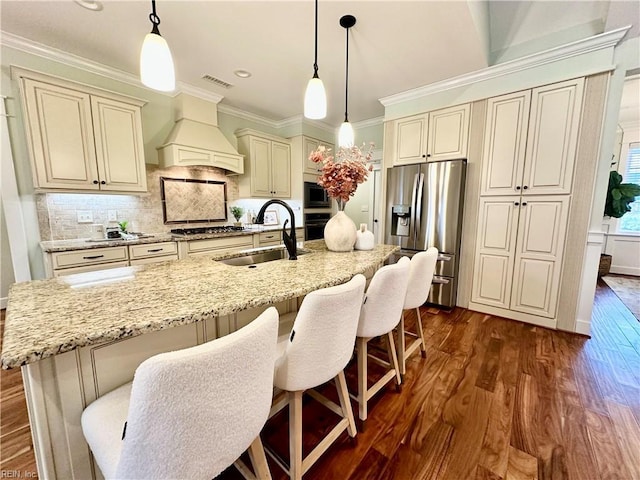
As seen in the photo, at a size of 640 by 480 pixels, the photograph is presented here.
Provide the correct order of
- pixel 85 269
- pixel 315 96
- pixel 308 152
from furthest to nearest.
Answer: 1. pixel 308 152
2. pixel 85 269
3. pixel 315 96

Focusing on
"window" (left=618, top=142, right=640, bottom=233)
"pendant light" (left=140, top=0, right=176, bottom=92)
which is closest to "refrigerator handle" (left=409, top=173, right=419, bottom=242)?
"pendant light" (left=140, top=0, right=176, bottom=92)

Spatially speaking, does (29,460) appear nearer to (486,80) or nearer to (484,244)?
(484,244)

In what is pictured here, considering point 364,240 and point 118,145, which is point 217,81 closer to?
point 118,145

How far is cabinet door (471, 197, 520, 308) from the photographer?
2.85m

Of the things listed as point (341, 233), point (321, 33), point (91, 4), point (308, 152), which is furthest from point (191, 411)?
point (308, 152)

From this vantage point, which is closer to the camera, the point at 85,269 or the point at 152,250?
the point at 85,269

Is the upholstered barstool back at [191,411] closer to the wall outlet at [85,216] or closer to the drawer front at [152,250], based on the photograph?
the drawer front at [152,250]

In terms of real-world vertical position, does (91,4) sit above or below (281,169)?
above

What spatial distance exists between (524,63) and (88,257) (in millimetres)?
4665

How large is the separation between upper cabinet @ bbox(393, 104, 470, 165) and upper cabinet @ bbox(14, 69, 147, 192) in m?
3.15

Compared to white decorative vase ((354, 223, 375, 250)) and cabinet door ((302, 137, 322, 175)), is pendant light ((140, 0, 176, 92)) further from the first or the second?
cabinet door ((302, 137, 322, 175))

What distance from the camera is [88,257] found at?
7.88 feet

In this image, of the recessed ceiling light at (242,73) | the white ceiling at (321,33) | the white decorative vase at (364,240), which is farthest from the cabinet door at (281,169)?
the white decorative vase at (364,240)

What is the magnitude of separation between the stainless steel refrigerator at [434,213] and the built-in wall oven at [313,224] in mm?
1614
